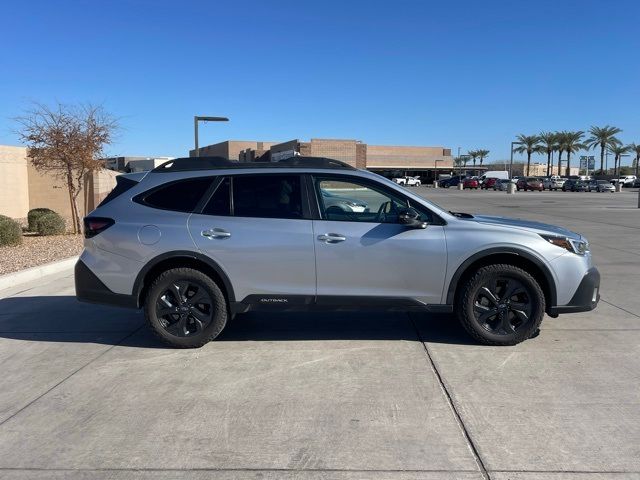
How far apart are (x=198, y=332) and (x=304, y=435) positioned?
2072 millimetres

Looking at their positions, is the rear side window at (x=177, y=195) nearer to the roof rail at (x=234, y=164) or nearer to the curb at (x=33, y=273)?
the roof rail at (x=234, y=164)

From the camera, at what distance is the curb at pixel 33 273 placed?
333 inches

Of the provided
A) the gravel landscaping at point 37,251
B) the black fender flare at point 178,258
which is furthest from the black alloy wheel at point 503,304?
the gravel landscaping at point 37,251

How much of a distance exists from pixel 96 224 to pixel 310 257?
2.14 m

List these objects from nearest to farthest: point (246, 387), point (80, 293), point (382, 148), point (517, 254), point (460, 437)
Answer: point (460, 437) < point (246, 387) < point (517, 254) < point (80, 293) < point (382, 148)

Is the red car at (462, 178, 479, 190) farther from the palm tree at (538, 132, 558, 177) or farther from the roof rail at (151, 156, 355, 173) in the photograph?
the roof rail at (151, 156, 355, 173)

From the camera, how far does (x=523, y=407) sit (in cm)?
401

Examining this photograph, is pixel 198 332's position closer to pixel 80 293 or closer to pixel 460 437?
pixel 80 293

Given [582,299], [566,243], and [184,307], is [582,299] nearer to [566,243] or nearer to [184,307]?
[566,243]

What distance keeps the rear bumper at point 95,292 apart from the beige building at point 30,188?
40.0 feet

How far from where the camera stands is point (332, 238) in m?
5.14

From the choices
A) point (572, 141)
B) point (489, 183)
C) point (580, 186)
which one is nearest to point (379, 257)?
point (580, 186)

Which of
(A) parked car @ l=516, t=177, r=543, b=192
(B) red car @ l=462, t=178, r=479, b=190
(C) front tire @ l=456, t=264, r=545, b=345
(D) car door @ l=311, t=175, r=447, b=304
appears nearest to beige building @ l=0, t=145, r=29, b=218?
(D) car door @ l=311, t=175, r=447, b=304

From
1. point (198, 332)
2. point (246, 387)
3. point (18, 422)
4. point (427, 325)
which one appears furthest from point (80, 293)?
point (427, 325)
